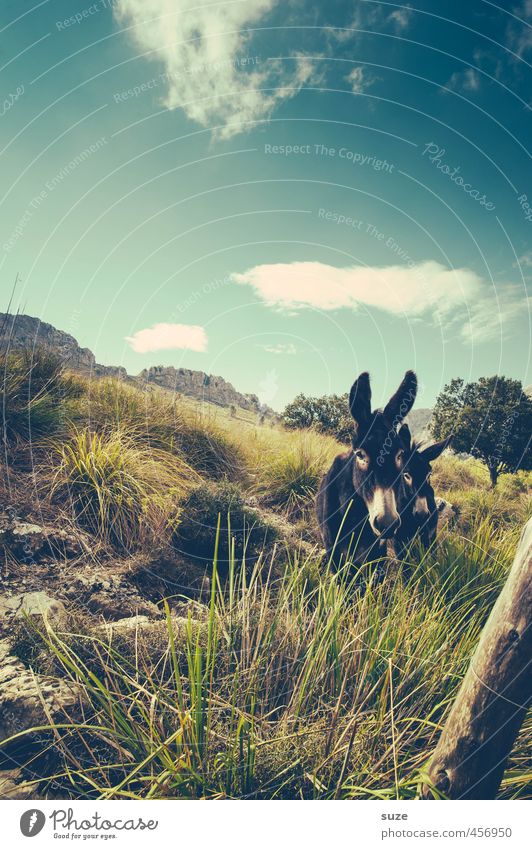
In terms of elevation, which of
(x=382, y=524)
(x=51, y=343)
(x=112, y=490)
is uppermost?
(x=51, y=343)

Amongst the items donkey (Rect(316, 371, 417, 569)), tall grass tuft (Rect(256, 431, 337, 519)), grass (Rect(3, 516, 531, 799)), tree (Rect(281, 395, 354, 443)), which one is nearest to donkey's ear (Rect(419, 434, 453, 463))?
donkey (Rect(316, 371, 417, 569))

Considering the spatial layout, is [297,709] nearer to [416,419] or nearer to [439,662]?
[439,662]

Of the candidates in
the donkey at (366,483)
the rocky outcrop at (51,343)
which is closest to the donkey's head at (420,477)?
the donkey at (366,483)

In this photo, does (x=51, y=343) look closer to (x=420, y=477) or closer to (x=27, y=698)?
(x=27, y=698)

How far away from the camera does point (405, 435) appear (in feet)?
10.3

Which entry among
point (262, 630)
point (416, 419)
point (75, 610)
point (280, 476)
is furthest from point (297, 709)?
point (280, 476)

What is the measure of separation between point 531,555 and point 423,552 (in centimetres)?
234

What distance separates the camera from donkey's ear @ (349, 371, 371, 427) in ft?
9.66

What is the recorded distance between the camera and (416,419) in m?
3.54

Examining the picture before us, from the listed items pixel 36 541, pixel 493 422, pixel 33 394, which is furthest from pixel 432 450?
pixel 33 394

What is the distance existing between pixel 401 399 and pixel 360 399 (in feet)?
1.19
